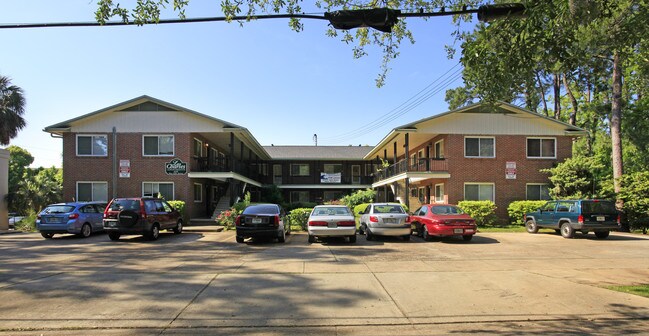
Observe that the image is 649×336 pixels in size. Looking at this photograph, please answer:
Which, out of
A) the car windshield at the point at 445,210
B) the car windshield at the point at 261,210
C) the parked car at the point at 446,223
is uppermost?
the car windshield at the point at 261,210

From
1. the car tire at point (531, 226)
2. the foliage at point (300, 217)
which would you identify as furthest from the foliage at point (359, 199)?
the car tire at point (531, 226)

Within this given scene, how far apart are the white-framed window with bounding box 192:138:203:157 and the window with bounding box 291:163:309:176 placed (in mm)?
15804

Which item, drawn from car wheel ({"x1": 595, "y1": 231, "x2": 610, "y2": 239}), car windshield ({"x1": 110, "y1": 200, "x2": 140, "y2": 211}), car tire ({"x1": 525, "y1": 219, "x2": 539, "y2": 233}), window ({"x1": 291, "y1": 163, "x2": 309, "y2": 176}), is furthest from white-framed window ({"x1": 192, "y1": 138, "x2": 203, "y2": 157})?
car wheel ({"x1": 595, "y1": 231, "x2": 610, "y2": 239})

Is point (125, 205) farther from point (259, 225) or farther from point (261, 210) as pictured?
point (259, 225)

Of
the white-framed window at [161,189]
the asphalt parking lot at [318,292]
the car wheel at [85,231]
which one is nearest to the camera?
the asphalt parking lot at [318,292]

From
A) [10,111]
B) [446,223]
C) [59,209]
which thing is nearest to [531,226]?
[446,223]

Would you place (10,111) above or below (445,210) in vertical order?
above

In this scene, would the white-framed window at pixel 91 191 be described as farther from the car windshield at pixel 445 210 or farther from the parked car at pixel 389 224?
the car windshield at pixel 445 210

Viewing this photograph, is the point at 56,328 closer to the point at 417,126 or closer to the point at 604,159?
the point at 417,126

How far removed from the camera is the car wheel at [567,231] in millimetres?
16953

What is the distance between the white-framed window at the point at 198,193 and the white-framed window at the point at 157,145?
9.20ft

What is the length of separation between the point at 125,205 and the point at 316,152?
95.3ft

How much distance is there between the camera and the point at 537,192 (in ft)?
83.4

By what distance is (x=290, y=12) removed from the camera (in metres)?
8.48
